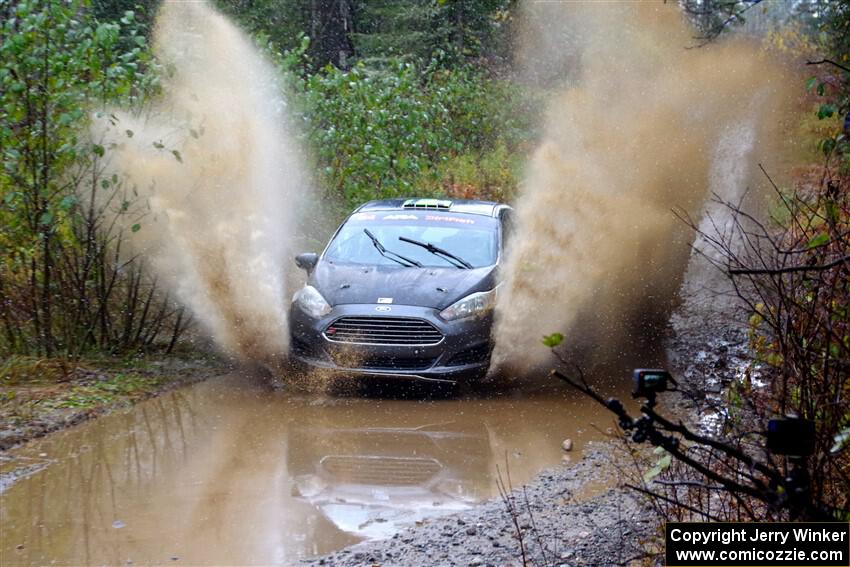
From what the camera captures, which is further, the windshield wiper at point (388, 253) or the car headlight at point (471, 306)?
the windshield wiper at point (388, 253)

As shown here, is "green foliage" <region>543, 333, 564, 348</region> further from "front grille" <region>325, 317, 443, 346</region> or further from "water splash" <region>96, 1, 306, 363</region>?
"water splash" <region>96, 1, 306, 363</region>

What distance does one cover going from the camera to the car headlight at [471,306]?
34.9 ft

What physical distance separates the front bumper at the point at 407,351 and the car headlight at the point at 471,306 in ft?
0.21

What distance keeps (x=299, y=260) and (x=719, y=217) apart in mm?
11956

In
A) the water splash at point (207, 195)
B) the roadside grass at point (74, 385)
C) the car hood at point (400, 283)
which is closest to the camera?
the roadside grass at point (74, 385)

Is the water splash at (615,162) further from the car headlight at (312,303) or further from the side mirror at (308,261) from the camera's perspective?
the side mirror at (308,261)

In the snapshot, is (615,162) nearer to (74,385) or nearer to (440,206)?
(440,206)

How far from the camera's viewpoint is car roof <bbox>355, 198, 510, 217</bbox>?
12.6 m

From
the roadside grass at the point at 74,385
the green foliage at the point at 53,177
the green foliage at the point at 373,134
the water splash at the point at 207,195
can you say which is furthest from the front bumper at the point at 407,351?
the green foliage at the point at 373,134

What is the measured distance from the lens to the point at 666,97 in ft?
83.4

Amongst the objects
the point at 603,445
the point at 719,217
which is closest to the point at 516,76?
the point at 719,217

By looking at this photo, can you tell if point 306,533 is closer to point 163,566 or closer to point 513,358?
point 163,566

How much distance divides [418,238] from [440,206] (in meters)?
0.84

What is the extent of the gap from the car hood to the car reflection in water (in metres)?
1.63
